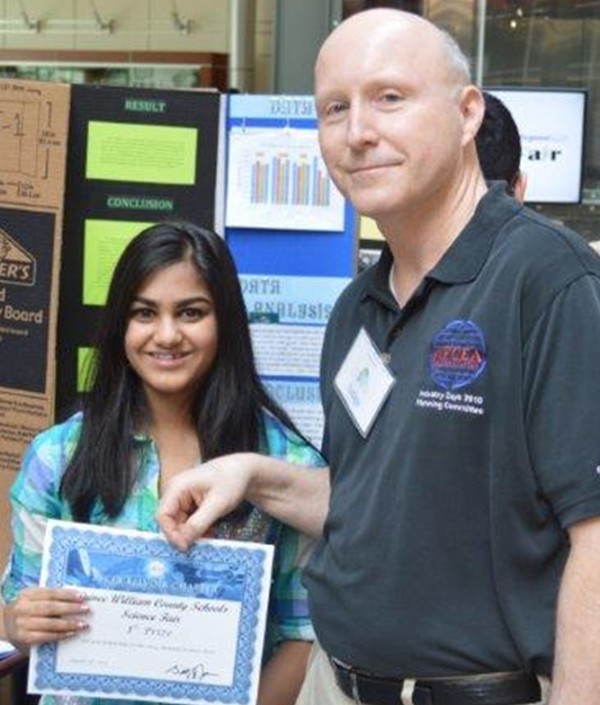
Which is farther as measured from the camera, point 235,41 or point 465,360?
point 235,41

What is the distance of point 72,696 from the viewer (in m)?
2.10

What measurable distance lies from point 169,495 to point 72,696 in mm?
404

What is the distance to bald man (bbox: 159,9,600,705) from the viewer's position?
1.54 metres

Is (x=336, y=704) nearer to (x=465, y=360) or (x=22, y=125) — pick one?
(x=465, y=360)

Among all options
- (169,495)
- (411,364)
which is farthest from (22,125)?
(411,364)

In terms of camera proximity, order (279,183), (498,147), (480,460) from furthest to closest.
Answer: (279,183), (498,147), (480,460)

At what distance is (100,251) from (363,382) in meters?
1.83

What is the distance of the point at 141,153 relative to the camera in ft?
11.4

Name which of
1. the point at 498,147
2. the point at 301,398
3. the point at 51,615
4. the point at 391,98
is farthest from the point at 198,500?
the point at 301,398

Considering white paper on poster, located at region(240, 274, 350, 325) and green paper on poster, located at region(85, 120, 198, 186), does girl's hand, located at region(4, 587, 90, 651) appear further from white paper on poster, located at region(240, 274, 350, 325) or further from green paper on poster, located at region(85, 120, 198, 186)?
green paper on poster, located at region(85, 120, 198, 186)

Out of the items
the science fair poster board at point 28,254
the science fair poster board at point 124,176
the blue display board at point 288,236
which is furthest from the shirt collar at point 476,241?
the science fair poster board at point 28,254
